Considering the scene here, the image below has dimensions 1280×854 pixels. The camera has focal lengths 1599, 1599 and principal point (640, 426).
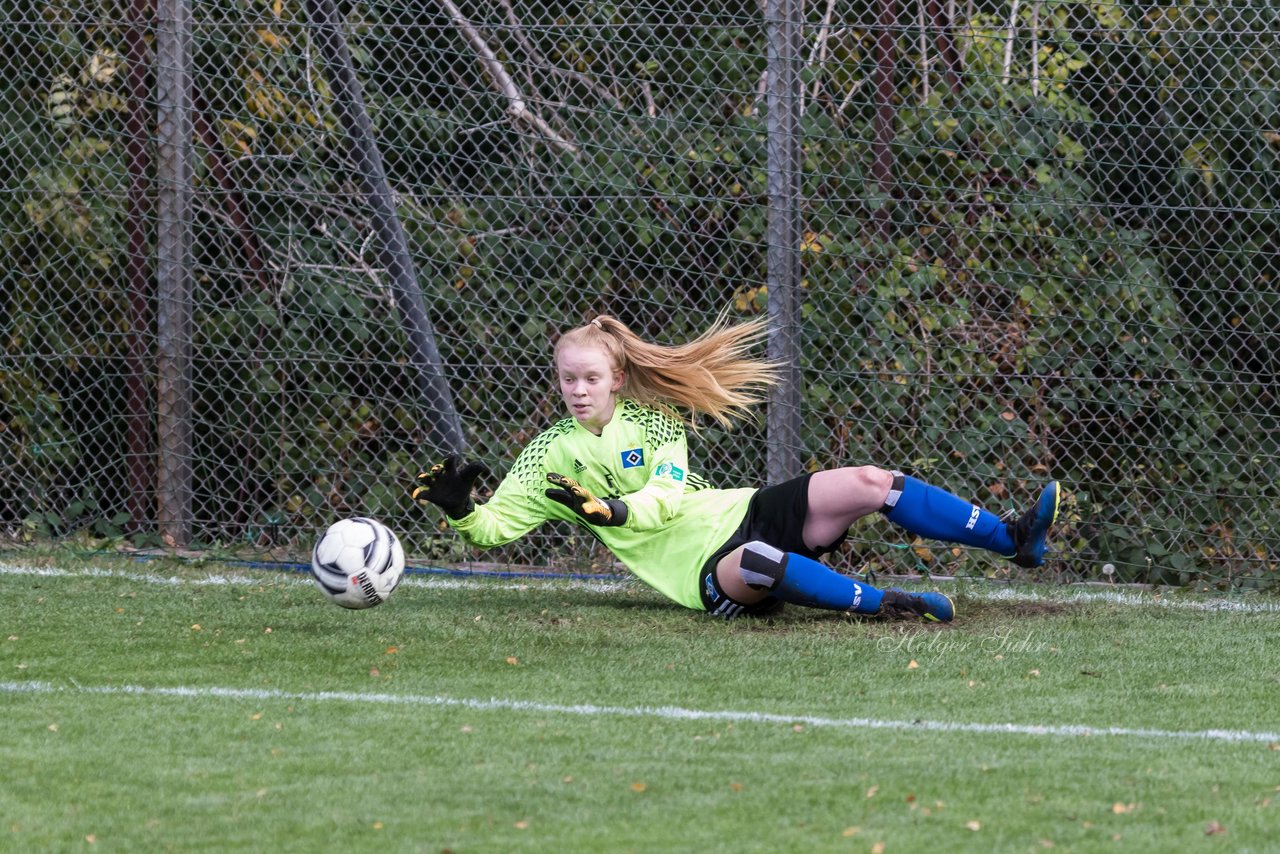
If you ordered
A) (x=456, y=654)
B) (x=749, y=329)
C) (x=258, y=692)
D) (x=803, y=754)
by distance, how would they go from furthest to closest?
1. (x=749, y=329)
2. (x=456, y=654)
3. (x=258, y=692)
4. (x=803, y=754)

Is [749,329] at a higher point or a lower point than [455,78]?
lower

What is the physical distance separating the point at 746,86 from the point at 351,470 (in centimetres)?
236

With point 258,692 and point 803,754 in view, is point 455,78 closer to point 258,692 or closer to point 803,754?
point 258,692

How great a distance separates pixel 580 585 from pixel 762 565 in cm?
150

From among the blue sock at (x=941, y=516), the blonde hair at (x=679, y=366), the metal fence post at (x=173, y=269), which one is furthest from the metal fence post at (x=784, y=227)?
the metal fence post at (x=173, y=269)

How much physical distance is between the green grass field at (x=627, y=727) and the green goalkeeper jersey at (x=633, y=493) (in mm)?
193

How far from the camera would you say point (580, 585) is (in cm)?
610

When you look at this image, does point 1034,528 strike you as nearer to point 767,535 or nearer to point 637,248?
point 767,535

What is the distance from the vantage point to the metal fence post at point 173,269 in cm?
685

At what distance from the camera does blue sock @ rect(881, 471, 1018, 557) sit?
4.92 meters

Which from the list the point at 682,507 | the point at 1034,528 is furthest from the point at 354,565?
the point at 1034,528

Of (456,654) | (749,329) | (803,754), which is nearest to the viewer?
(803,754)

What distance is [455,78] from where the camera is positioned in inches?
278

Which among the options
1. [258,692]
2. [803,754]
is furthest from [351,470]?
[803,754]
